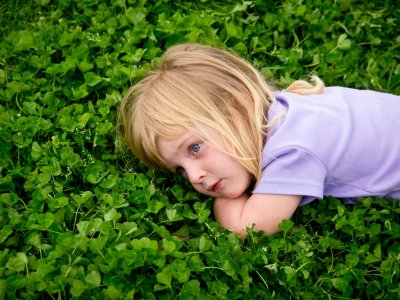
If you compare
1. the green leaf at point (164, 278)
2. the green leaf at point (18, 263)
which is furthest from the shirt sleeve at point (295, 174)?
the green leaf at point (18, 263)

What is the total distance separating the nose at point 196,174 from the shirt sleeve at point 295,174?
0.27m

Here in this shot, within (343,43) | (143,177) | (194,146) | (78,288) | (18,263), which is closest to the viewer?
(78,288)

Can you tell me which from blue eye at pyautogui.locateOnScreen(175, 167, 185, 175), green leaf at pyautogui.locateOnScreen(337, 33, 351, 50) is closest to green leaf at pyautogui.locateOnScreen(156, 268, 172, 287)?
blue eye at pyautogui.locateOnScreen(175, 167, 185, 175)

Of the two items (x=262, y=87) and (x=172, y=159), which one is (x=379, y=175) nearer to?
(x=262, y=87)

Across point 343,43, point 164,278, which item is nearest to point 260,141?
point 164,278

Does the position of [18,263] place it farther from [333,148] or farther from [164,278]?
[333,148]

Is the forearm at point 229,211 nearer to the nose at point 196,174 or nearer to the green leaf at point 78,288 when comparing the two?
the nose at point 196,174

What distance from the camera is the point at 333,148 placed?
2.69 m

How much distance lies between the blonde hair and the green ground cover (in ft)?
0.75

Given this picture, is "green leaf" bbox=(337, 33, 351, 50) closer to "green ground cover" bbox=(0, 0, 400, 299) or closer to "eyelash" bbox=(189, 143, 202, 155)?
"green ground cover" bbox=(0, 0, 400, 299)

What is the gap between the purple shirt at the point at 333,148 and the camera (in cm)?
264

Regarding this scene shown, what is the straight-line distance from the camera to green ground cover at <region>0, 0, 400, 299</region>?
2381 millimetres

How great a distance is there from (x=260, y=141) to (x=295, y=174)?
228mm

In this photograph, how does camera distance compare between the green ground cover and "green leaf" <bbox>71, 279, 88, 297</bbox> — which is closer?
"green leaf" <bbox>71, 279, 88, 297</bbox>
